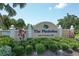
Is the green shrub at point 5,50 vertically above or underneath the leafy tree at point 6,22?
underneath

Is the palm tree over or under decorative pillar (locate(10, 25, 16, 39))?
over

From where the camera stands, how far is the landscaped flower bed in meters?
3.60

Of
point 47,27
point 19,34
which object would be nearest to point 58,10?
point 47,27

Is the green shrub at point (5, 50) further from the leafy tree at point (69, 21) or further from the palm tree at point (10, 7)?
the leafy tree at point (69, 21)

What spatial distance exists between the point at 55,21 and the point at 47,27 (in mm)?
166

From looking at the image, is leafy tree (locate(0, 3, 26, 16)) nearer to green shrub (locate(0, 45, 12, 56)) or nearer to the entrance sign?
the entrance sign

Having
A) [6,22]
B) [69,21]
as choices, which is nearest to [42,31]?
[69,21]

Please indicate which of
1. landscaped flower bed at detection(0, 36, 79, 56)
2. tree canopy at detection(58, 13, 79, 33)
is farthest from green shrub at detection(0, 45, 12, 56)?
tree canopy at detection(58, 13, 79, 33)

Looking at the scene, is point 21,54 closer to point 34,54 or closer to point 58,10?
point 34,54

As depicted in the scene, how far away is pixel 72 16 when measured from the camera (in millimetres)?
3656

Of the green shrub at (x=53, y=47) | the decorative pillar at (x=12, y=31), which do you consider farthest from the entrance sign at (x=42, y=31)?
the green shrub at (x=53, y=47)

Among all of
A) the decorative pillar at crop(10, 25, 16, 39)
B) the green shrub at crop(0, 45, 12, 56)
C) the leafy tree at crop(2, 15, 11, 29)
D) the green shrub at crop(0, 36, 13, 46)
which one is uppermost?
the leafy tree at crop(2, 15, 11, 29)

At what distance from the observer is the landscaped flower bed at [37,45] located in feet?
11.8

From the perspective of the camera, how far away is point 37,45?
3609mm
